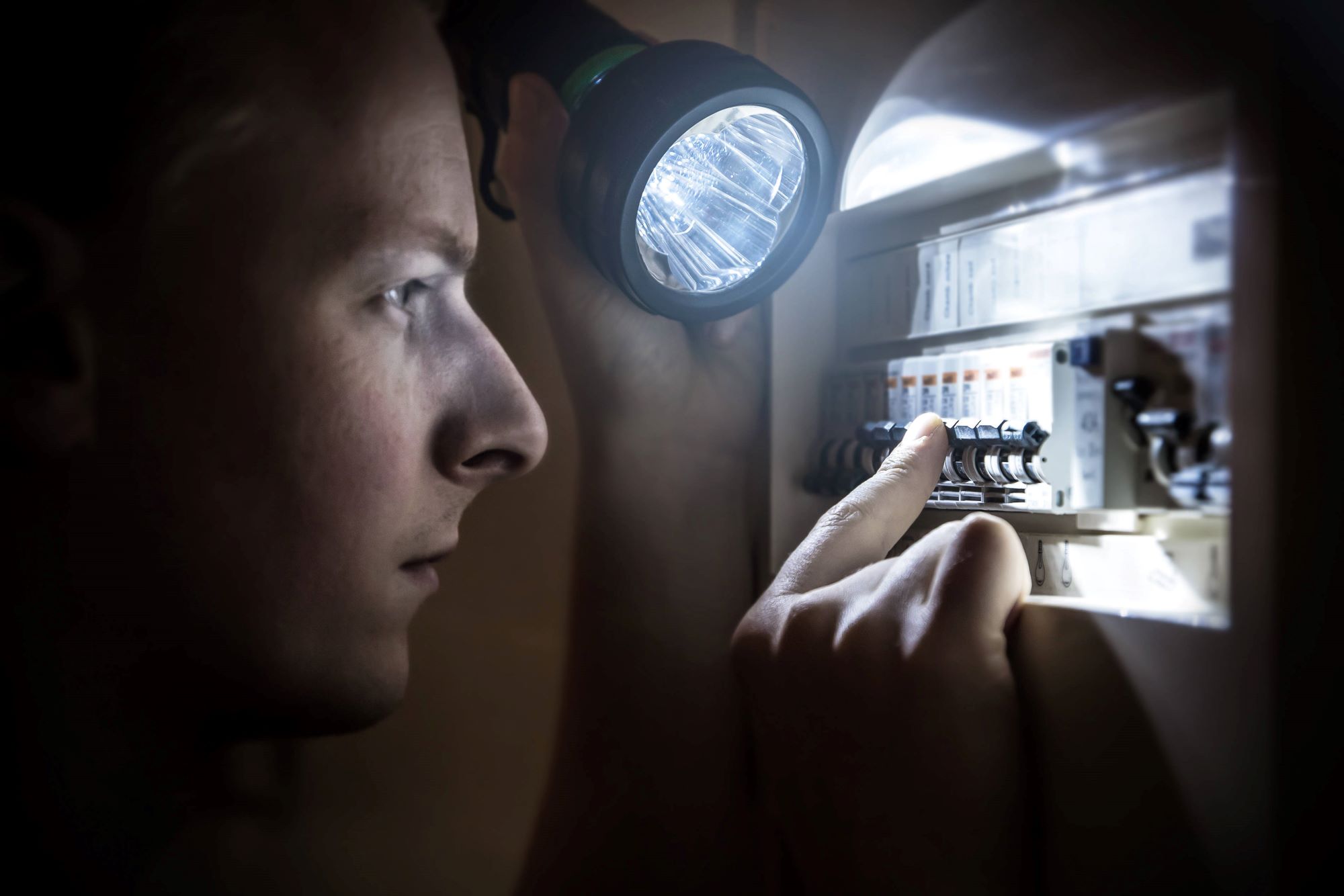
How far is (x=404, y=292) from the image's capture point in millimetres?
842

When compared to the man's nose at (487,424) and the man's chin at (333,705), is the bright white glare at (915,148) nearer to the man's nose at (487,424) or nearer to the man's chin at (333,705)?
the man's nose at (487,424)

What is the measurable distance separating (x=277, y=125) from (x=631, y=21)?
1.62ft

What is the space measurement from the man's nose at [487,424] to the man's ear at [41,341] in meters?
0.30

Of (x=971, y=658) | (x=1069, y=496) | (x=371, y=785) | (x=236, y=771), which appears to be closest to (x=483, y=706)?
(x=371, y=785)

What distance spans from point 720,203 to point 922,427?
0.37 m

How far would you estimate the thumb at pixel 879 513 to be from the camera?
0.86 metres

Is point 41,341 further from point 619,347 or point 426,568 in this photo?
point 619,347

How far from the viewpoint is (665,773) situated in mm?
1071

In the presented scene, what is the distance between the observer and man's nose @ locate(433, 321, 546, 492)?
0.87 metres

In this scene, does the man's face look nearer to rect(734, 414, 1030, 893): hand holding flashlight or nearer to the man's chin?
the man's chin

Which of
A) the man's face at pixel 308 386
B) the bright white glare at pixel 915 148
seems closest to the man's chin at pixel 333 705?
the man's face at pixel 308 386

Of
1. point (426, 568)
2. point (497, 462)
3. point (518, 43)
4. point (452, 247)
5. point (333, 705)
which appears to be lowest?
point (333, 705)

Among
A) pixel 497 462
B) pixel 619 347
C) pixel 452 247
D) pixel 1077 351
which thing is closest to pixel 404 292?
pixel 452 247

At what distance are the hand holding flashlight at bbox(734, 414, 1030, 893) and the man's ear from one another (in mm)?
651
